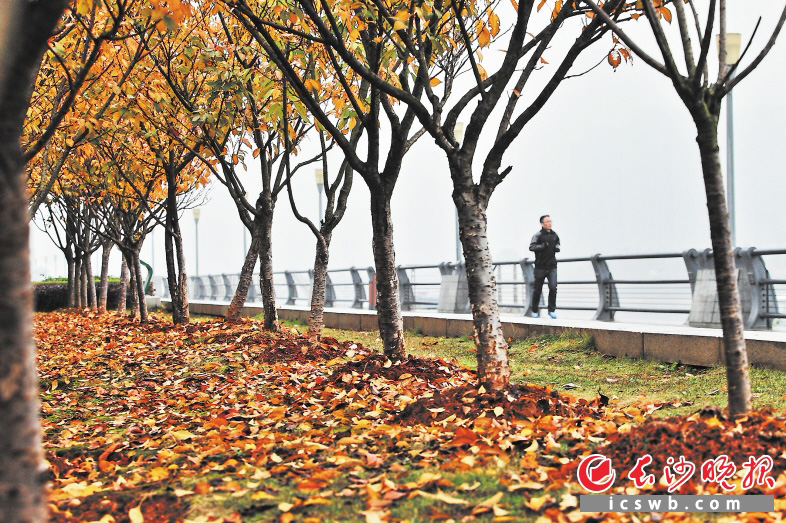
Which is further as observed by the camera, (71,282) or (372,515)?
(71,282)

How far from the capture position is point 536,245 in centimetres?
1338

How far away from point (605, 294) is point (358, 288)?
9.18 m

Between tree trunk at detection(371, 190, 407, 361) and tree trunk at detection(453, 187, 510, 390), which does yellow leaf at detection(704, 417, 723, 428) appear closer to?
tree trunk at detection(453, 187, 510, 390)

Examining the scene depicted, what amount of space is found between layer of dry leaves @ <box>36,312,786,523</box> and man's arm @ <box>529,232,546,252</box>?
5.83 metres

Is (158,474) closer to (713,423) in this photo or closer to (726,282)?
(713,423)

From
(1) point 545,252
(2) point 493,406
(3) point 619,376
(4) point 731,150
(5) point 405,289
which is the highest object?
(4) point 731,150

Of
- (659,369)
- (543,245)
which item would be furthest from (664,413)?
(543,245)

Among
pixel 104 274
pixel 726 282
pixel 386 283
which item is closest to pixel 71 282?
pixel 104 274

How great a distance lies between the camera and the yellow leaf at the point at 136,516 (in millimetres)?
3373

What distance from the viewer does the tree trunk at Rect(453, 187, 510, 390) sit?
5777 mm

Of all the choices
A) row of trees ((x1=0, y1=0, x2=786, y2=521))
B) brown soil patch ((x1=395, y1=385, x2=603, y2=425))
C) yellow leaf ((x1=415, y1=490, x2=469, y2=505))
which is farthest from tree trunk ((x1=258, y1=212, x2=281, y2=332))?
yellow leaf ((x1=415, y1=490, x2=469, y2=505))

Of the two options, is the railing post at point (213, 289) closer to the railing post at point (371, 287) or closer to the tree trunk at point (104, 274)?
the tree trunk at point (104, 274)

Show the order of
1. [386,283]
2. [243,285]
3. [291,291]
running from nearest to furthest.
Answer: [386,283] → [243,285] → [291,291]

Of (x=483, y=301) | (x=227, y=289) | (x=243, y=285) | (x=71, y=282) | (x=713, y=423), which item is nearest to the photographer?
(x=713, y=423)
